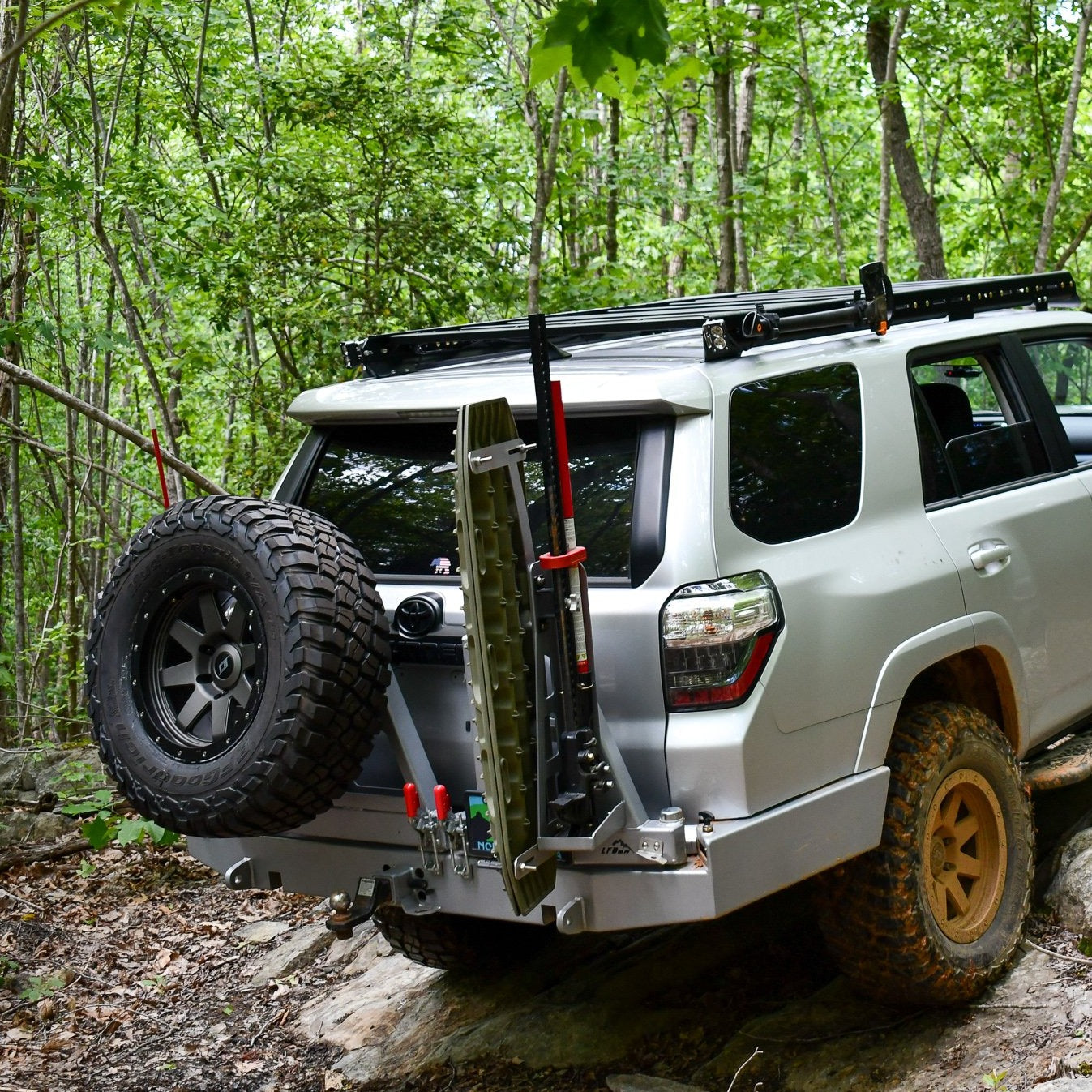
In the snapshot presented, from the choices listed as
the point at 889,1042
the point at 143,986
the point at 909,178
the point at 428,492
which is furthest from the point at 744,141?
the point at 889,1042

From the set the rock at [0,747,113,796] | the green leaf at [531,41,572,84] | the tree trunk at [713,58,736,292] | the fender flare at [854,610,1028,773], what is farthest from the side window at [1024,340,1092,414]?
the rock at [0,747,113,796]

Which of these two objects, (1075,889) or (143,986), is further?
(143,986)

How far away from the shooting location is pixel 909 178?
10281 millimetres

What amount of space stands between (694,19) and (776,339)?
5558 millimetres

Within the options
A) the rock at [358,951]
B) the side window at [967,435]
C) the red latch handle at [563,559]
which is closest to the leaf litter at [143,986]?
the rock at [358,951]

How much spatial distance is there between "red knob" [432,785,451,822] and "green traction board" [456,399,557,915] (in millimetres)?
245

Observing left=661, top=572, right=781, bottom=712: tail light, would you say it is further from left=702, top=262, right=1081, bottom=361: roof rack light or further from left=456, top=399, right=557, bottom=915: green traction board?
left=702, top=262, right=1081, bottom=361: roof rack light

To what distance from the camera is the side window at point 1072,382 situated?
482 cm

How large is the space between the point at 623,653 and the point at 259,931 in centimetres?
326

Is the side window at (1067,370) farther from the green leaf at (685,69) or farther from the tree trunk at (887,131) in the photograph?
the tree trunk at (887,131)

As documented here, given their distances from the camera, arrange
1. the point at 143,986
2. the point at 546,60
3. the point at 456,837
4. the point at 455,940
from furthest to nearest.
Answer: the point at 143,986 < the point at 455,940 < the point at 546,60 < the point at 456,837

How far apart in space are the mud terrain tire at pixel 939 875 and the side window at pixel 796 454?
72 centimetres

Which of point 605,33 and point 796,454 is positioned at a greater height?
point 605,33

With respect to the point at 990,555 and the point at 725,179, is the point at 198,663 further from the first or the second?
the point at 725,179
